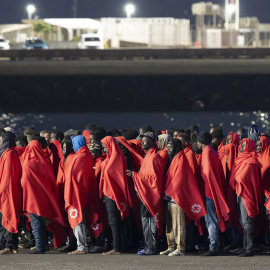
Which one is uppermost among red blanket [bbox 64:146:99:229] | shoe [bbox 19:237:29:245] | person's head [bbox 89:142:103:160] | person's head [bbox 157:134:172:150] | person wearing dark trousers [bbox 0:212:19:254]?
person's head [bbox 157:134:172:150]

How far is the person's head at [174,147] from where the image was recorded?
1354cm

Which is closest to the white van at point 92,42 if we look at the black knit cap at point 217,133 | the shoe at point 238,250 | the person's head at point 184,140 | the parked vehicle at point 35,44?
the parked vehicle at point 35,44

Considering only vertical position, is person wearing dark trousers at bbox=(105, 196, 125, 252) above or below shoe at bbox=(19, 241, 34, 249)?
above

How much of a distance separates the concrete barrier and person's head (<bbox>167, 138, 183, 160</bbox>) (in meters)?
60.0

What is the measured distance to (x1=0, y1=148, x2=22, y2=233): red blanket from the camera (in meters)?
13.9

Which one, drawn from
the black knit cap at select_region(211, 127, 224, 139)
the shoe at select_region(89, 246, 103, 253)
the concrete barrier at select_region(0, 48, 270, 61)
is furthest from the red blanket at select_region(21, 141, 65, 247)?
the concrete barrier at select_region(0, 48, 270, 61)

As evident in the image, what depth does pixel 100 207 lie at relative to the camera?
14141 mm

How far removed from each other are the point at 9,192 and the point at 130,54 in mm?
60021

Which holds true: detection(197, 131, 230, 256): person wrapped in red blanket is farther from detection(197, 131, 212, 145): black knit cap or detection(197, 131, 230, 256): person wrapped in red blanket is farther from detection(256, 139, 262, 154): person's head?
detection(256, 139, 262, 154): person's head

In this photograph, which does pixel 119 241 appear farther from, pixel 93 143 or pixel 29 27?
pixel 29 27

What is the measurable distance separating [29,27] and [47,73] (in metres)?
66.2

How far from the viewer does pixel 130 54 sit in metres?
73.5

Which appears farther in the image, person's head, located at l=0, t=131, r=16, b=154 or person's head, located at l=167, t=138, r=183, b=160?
person's head, located at l=0, t=131, r=16, b=154

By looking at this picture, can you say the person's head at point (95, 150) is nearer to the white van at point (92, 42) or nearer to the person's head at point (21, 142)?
the person's head at point (21, 142)
